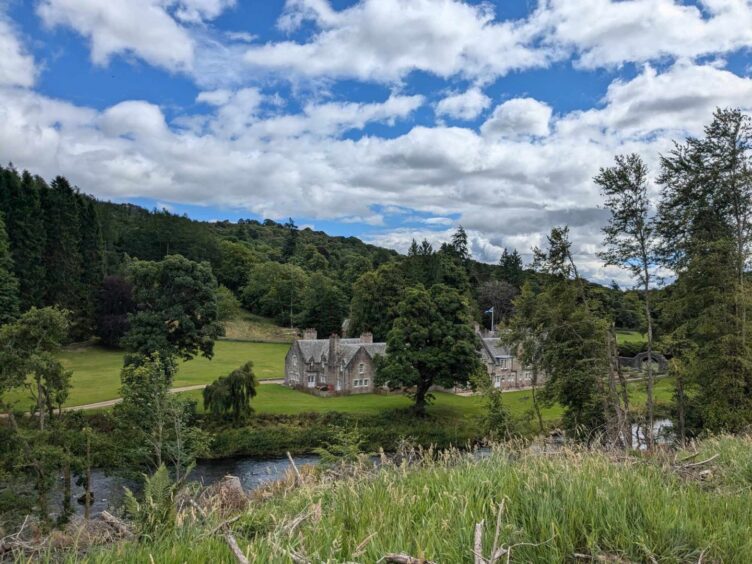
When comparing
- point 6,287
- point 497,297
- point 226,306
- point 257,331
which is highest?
point 497,297

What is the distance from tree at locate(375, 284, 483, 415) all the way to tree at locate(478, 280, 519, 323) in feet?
167

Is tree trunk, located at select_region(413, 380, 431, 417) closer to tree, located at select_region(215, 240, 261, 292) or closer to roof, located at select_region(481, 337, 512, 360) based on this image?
roof, located at select_region(481, 337, 512, 360)

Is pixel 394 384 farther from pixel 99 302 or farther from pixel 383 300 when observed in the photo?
pixel 99 302

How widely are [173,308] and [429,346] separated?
20.2 meters

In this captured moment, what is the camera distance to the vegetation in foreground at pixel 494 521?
374cm

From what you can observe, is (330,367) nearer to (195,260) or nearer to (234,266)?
(195,260)

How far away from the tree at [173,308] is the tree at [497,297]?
61.7 metres

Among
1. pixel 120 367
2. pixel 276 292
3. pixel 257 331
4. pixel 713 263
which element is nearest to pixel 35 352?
pixel 713 263

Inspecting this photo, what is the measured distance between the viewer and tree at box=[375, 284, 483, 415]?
40.7 metres

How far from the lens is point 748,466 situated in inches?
258

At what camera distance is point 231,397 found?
3647cm

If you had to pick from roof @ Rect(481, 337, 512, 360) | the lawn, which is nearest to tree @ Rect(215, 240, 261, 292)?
the lawn

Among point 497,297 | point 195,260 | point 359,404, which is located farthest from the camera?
point 497,297

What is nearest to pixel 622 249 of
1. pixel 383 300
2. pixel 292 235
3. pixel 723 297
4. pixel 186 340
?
pixel 723 297
